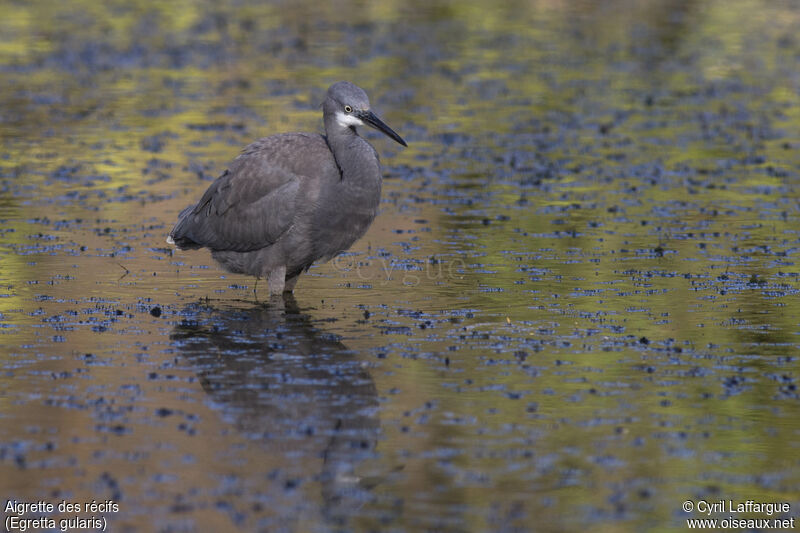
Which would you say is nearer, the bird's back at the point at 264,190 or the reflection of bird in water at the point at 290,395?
the reflection of bird in water at the point at 290,395

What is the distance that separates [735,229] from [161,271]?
5724mm

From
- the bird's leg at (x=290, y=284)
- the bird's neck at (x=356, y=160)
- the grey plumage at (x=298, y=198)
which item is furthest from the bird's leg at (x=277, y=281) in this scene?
the bird's neck at (x=356, y=160)

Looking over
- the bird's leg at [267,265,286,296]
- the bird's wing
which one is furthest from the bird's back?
the bird's leg at [267,265,286,296]

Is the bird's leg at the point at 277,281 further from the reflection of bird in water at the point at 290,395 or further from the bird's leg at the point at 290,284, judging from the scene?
the reflection of bird in water at the point at 290,395

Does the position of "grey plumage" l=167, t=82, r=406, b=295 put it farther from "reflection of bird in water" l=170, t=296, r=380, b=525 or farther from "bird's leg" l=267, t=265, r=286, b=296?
"reflection of bird in water" l=170, t=296, r=380, b=525

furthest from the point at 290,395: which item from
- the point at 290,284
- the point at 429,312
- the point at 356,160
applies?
the point at 290,284

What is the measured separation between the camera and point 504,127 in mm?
19438

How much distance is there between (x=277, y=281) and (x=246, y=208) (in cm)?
68

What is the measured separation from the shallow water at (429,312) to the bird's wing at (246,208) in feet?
1.57

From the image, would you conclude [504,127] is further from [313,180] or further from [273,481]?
[273,481]

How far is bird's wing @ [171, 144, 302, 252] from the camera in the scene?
1129 cm

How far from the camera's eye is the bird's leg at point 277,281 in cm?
1145

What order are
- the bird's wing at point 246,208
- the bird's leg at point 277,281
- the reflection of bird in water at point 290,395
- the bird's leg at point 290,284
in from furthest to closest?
the bird's leg at point 290,284 → the bird's leg at point 277,281 → the bird's wing at point 246,208 → the reflection of bird in water at point 290,395

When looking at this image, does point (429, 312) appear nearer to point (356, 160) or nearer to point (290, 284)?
point (356, 160)
